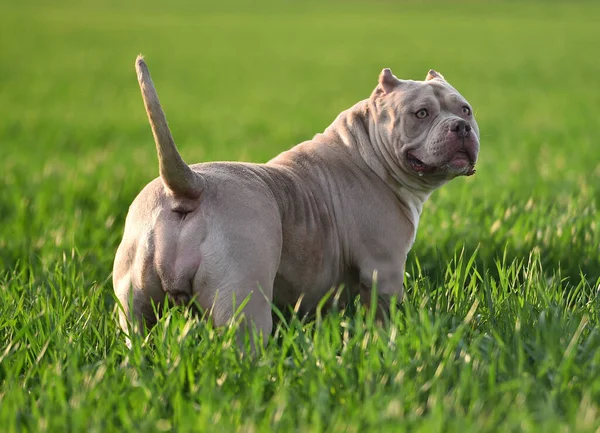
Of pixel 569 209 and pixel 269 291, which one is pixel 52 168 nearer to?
pixel 569 209

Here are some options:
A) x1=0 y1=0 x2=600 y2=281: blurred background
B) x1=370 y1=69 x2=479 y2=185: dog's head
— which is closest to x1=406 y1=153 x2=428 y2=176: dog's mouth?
x1=370 y1=69 x2=479 y2=185: dog's head

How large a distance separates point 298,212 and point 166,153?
727mm

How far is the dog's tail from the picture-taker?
344 cm

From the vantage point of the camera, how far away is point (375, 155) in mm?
4301

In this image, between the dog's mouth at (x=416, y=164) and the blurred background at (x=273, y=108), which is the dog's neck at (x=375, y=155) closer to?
the dog's mouth at (x=416, y=164)

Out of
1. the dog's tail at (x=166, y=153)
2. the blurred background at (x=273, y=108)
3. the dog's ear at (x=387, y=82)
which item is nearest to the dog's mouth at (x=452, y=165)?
the dog's ear at (x=387, y=82)

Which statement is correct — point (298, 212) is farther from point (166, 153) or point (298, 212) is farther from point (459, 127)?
point (459, 127)

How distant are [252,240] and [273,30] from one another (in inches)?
1409

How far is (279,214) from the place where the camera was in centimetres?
374

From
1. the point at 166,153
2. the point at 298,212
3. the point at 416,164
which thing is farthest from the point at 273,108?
the point at 166,153

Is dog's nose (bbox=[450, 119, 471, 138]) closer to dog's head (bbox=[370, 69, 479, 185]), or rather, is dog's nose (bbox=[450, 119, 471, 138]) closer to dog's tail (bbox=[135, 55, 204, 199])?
dog's head (bbox=[370, 69, 479, 185])

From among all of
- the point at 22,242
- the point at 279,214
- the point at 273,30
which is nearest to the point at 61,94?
the point at 22,242

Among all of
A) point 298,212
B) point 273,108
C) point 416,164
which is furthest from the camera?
point 273,108

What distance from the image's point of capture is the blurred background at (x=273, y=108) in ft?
19.3
